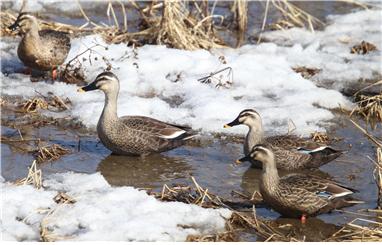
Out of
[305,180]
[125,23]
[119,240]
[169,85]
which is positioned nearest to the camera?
[119,240]

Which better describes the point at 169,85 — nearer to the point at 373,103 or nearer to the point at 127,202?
the point at 373,103

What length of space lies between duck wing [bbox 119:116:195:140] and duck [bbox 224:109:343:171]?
0.48 meters

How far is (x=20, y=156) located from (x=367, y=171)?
3645 mm

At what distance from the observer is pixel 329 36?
1445 centimetres

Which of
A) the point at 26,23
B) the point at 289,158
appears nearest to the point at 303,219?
the point at 289,158

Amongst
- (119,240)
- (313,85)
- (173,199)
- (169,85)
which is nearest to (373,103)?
(313,85)

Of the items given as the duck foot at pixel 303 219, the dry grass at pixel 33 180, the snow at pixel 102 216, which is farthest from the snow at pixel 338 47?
the dry grass at pixel 33 180

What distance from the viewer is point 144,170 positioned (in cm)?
966

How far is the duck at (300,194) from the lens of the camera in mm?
8375

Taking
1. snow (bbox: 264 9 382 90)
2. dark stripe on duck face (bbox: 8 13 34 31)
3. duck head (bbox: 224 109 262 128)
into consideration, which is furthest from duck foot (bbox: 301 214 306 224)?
dark stripe on duck face (bbox: 8 13 34 31)

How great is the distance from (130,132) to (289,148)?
5.70ft

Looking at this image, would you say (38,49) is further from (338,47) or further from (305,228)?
(305,228)

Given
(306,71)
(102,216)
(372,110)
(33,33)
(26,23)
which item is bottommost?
(306,71)

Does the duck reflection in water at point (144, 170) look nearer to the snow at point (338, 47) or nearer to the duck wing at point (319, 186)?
the duck wing at point (319, 186)
